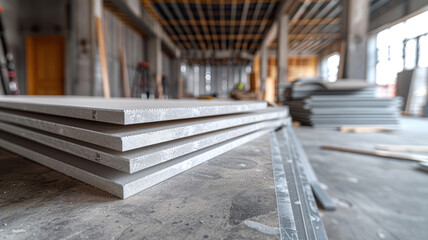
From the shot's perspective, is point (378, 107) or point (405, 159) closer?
point (405, 159)

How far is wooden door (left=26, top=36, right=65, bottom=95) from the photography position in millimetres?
8078

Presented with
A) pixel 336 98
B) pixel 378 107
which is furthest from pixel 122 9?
pixel 378 107

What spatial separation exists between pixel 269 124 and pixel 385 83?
1716 centimetres

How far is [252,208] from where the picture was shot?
753mm

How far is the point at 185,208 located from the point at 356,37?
7.13 m

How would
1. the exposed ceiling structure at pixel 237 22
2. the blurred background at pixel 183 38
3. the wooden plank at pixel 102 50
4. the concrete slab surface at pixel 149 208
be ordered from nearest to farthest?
the concrete slab surface at pixel 149 208, the blurred background at pixel 183 38, the wooden plank at pixel 102 50, the exposed ceiling structure at pixel 237 22

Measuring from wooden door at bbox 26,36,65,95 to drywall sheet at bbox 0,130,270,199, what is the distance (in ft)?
27.3

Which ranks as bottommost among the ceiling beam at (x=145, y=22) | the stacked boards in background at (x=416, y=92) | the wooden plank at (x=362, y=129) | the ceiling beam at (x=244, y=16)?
the wooden plank at (x=362, y=129)

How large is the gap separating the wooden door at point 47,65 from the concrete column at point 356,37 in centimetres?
961

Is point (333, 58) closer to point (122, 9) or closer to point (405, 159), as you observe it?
point (122, 9)

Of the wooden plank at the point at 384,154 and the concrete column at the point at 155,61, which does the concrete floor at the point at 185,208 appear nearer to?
the wooden plank at the point at 384,154

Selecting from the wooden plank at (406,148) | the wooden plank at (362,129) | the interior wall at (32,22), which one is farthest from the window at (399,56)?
the interior wall at (32,22)

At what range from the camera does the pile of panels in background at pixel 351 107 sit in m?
4.76

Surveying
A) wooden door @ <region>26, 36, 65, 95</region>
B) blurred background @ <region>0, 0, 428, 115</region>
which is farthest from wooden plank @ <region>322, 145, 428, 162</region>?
wooden door @ <region>26, 36, 65, 95</region>
